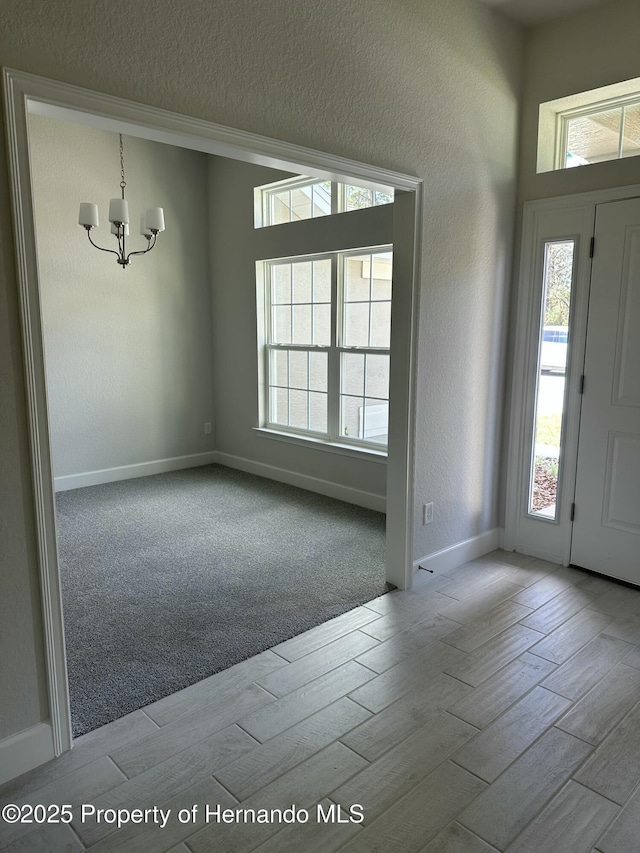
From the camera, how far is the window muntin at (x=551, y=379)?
11.3 feet

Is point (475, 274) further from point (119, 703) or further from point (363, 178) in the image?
point (119, 703)

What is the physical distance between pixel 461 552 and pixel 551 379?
1.17 m

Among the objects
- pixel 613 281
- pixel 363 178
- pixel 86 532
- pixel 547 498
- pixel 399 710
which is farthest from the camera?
pixel 86 532

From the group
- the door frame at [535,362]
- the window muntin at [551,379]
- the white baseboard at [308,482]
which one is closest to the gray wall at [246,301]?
the white baseboard at [308,482]

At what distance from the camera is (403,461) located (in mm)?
3207

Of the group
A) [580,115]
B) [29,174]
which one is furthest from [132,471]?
[580,115]

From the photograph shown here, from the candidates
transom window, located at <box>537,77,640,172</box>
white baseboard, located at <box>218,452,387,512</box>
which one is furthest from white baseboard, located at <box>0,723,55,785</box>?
transom window, located at <box>537,77,640,172</box>

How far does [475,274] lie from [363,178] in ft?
3.20

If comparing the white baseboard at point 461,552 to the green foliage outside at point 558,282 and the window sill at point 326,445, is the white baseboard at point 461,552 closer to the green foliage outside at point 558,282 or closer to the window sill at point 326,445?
the window sill at point 326,445

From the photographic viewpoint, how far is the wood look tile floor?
68.3 inches

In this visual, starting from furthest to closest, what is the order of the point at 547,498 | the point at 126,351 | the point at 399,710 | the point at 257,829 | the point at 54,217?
the point at 126,351, the point at 54,217, the point at 547,498, the point at 399,710, the point at 257,829

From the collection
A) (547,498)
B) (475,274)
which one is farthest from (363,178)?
(547,498)

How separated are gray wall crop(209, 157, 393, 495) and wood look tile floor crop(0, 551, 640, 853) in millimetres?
2090

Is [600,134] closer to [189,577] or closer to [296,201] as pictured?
[296,201]
